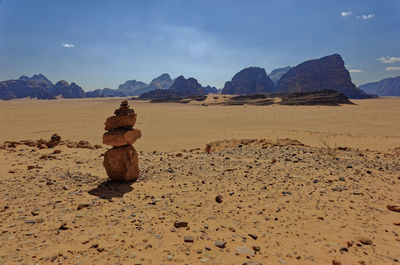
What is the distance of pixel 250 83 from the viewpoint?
17275 centimetres

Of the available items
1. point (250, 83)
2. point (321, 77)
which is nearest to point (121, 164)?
point (321, 77)

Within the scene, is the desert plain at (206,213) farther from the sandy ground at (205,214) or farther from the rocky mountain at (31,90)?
the rocky mountain at (31,90)

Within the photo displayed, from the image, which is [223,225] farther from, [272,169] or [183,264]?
[272,169]

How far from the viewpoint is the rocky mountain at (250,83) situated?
16925cm

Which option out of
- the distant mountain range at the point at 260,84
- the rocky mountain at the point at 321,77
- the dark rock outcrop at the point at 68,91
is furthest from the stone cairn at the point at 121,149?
the dark rock outcrop at the point at 68,91

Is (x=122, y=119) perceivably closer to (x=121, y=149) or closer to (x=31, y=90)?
(x=121, y=149)

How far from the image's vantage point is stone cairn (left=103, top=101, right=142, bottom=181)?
23.6ft

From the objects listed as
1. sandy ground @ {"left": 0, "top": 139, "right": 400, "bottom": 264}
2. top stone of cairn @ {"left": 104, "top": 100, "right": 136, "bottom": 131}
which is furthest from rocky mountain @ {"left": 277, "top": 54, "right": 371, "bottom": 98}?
top stone of cairn @ {"left": 104, "top": 100, "right": 136, "bottom": 131}

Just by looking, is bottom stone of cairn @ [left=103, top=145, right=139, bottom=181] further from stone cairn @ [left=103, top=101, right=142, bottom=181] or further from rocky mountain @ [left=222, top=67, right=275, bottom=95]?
rocky mountain @ [left=222, top=67, right=275, bottom=95]

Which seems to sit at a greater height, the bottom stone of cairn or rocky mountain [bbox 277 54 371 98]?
rocky mountain [bbox 277 54 371 98]

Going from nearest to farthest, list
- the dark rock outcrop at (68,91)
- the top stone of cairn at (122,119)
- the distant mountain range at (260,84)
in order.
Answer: the top stone of cairn at (122,119) < the distant mountain range at (260,84) < the dark rock outcrop at (68,91)

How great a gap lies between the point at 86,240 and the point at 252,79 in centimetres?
18268

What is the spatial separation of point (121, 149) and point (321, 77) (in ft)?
562

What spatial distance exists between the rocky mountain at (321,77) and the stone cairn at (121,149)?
522 ft
